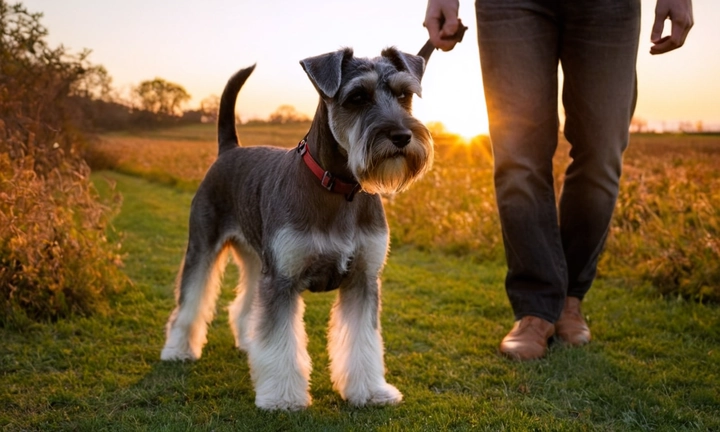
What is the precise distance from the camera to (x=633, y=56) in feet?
14.1

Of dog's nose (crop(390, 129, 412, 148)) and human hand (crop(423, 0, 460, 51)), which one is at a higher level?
human hand (crop(423, 0, 460, 51))

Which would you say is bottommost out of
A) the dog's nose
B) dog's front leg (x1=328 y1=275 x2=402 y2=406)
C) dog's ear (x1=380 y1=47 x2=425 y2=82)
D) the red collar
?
dog's front leg (x1=328 y1=275 x2=402 y2=406)

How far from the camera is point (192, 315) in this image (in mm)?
4668

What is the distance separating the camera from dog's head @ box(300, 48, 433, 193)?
3336mm

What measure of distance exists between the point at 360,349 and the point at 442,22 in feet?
7.83

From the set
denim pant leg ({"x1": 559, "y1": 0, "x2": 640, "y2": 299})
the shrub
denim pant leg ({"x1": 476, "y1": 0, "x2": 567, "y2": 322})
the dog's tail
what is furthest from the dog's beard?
the shrub

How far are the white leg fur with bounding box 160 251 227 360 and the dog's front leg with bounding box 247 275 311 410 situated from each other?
1.09 metres

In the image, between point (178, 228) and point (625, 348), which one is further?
point (178, 228)

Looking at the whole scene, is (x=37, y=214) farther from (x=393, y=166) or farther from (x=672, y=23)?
(x=672, y=23)

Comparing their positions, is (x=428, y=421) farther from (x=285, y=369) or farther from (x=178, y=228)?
(x=178, y=228)

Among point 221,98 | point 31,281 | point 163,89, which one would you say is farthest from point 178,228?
point 163,89

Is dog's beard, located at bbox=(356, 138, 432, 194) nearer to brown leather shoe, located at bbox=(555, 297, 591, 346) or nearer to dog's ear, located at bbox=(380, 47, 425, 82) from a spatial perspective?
dog's ear, located at bbox=(380, 47, 425, 82)

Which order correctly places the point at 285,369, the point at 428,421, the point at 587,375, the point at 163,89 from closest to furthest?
the point at 428,421 → the point at 285,369 → the point at 587,375 → the point at 163,89

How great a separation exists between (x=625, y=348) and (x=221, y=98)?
370 cm
